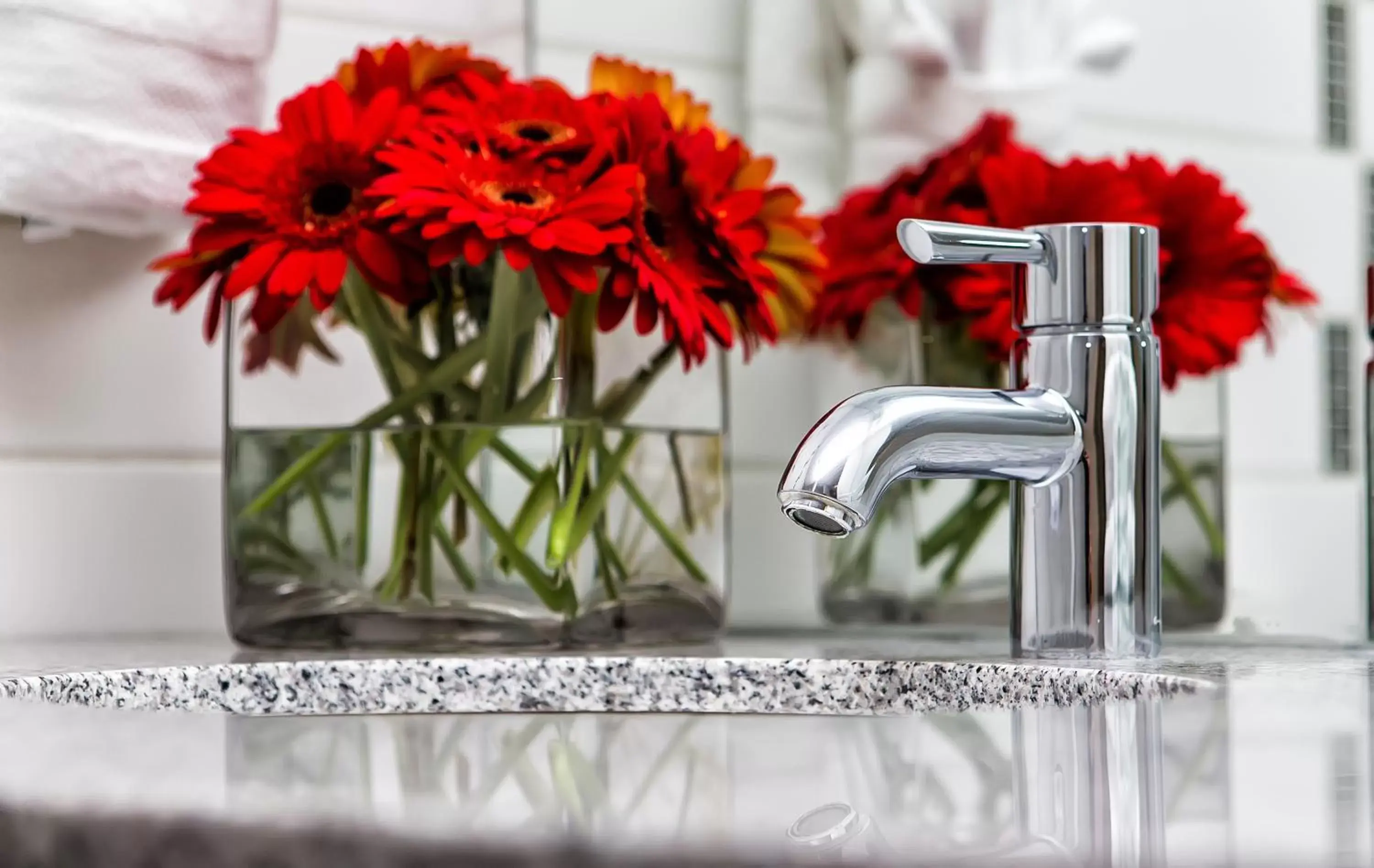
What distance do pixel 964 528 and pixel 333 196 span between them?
1.32 ft

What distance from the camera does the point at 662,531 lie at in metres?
0.82

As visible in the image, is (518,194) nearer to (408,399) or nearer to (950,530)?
(408,399)

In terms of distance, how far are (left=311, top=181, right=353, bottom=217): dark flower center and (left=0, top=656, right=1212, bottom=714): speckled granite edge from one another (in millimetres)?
211

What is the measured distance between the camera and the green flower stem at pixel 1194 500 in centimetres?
95

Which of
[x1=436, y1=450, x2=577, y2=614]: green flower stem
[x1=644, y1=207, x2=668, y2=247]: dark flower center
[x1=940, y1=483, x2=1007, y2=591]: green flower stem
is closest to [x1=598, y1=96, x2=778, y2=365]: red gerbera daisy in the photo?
[x1=644, y1=207, x2=668, y2=247]: dark flower center

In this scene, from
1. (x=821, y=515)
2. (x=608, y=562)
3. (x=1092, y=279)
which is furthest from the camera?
(x=608, y=562)

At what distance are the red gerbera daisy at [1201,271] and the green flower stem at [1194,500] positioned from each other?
0.06m

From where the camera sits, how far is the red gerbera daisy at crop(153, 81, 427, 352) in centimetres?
74

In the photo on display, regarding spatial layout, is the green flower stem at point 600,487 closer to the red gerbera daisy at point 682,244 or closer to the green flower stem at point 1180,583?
the red gerbera daisy at point 682,244

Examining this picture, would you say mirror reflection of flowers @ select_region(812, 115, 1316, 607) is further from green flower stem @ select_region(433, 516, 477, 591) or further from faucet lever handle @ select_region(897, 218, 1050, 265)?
green flower stem @ select_region(433, 516, 477, 591)

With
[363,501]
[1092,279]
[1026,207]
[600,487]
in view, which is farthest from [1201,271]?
[363,501]

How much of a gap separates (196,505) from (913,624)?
1.35ft

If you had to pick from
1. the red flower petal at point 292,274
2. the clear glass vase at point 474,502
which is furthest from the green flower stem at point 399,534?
the red flower petal at point 292,274

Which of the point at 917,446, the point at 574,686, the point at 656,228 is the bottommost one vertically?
the point at 574,686
